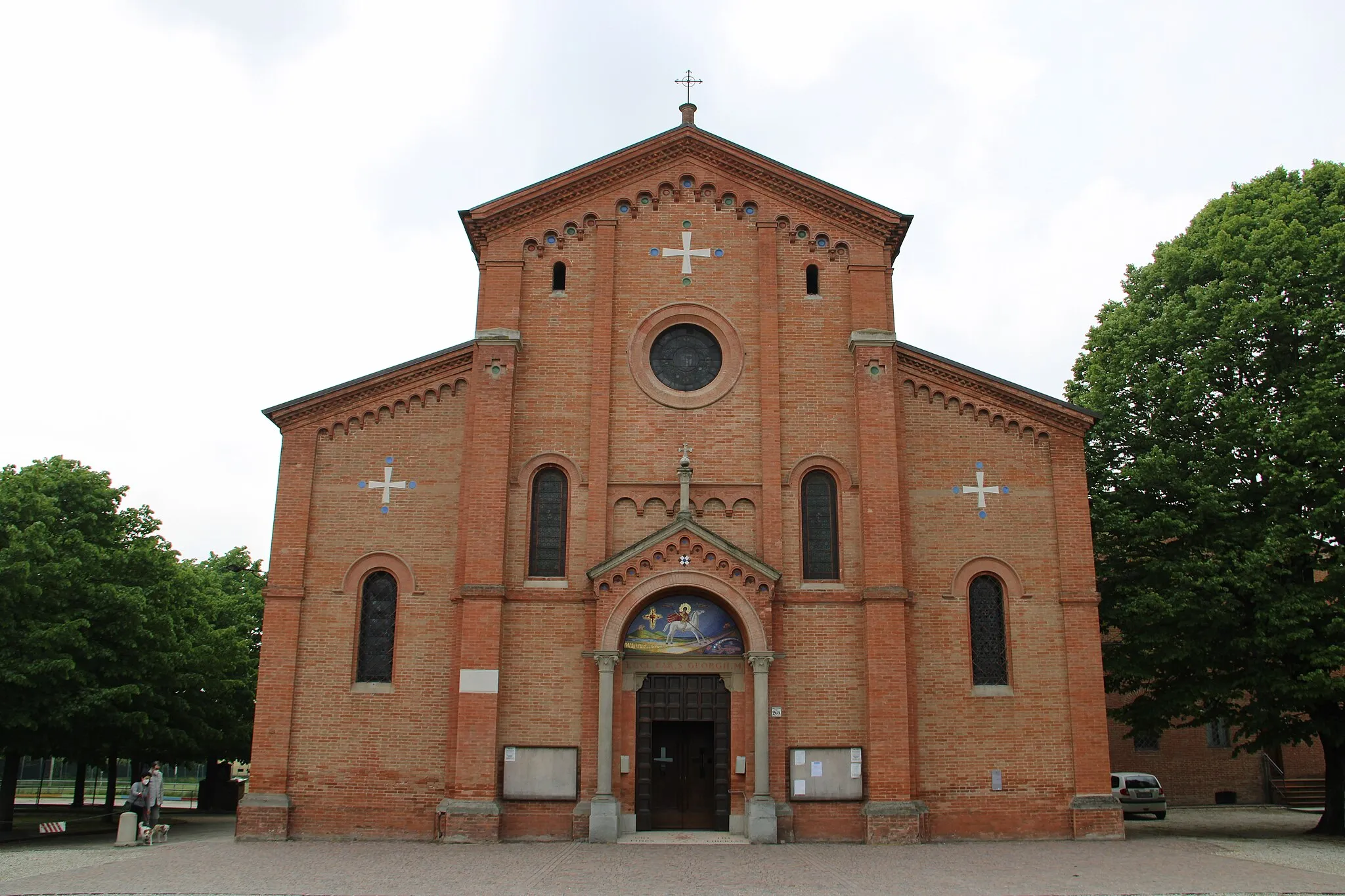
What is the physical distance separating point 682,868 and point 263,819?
8182mm

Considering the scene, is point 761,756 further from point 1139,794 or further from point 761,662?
point 1139,794

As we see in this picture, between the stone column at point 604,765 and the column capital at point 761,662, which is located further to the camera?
the column capital at point 761,662

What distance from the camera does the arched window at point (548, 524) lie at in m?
20.2

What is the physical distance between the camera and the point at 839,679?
19.4 metres

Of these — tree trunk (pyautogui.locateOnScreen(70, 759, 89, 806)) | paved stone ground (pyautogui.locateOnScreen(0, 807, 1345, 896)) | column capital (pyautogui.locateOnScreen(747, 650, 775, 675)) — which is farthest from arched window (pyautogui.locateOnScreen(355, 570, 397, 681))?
tree trunk (pyautogui.locateOnScreen(70, 759, 89, 806))

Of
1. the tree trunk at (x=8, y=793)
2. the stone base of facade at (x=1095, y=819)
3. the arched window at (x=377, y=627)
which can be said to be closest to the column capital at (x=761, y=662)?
the stone base of facade at (x=1095, y=819)

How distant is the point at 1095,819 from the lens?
63.2 ft

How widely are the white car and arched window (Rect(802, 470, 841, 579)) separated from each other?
13795mm

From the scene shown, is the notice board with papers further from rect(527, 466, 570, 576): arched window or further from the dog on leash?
the dog on leash

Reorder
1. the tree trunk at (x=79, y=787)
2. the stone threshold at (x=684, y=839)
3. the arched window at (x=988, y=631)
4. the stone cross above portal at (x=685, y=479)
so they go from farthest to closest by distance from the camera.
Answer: the tree trunk at (x=79, y=787), the arched window at (x=988, y=631), the stone cross above portal at (x=685, y=479), the stone threshold at (x=684, y=839)

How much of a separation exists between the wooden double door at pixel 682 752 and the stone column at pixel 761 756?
0.72 m

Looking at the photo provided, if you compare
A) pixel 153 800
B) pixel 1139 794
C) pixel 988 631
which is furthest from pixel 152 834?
pixel 1139 794

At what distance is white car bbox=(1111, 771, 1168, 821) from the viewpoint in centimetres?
2853

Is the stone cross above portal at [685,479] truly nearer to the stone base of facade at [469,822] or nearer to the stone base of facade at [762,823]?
the stone base of facade at [762,823]
